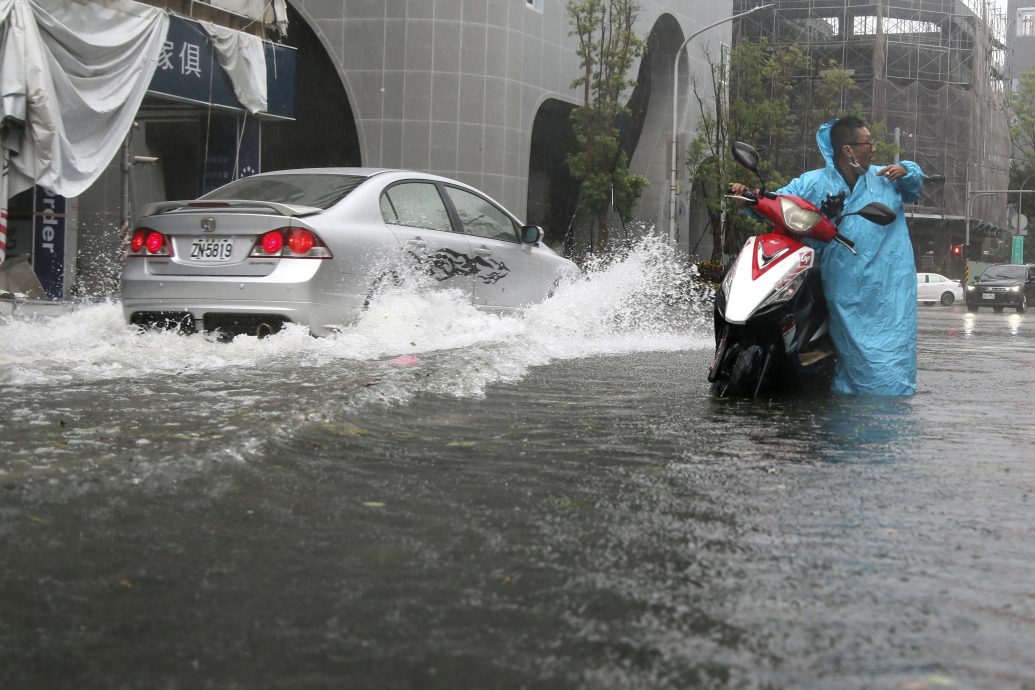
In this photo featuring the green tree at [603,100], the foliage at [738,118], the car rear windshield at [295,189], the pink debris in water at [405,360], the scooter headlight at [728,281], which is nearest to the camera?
the scooter headlight at [728,281]

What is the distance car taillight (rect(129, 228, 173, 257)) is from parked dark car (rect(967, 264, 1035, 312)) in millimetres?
34353

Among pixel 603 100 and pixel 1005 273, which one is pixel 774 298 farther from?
pixel 1005 273

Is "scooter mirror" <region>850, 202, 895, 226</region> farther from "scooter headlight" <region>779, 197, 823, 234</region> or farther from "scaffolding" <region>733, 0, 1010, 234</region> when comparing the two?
"scaffolding" <region>733, 0, 1010, 234</region>

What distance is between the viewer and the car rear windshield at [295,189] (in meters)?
8.97

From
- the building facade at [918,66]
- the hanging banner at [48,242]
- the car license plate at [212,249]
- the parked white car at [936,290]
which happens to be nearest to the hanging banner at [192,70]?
the hanging banner at [48,242]

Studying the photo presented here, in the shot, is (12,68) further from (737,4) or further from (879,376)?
(737,4)

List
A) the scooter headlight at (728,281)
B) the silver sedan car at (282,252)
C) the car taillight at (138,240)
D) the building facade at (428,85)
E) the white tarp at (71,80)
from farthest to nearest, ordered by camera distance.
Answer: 1. the building facade at (428,85)
2. the white tarp at (71,80)
3. the car taillight at (138,240)
4. the silver sedan car at (282,252)
5. the scooter headlight at (728,281)

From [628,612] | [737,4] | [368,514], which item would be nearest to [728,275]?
[368,514]

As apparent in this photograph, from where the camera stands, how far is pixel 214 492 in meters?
4.09

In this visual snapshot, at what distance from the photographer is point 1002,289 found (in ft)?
128

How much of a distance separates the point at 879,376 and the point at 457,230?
3625mm

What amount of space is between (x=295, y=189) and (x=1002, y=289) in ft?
111

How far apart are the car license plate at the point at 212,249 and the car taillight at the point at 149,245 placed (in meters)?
0.19

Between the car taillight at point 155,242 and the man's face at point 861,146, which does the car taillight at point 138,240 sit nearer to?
the car taillight at point 155,242
